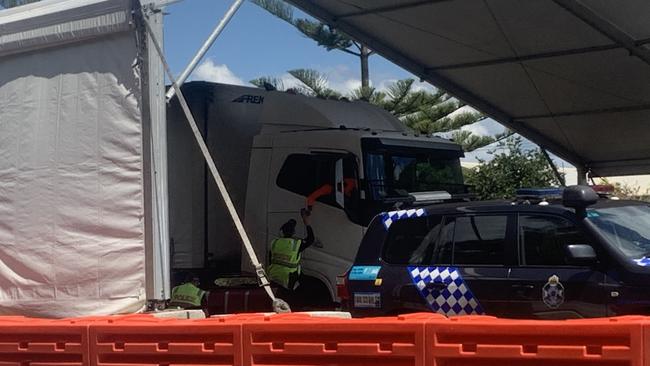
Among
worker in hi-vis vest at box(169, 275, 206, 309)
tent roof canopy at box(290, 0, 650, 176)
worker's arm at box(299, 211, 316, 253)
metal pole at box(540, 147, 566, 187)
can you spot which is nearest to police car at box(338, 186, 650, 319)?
worker's arm at box(299, 211, 316, 253)

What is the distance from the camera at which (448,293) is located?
6695mm

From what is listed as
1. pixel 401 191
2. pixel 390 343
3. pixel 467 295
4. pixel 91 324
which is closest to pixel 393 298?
pixel 467 295

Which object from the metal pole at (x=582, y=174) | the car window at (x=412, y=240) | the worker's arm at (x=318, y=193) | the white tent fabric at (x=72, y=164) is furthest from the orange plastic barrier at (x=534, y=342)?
the metal pole at (x=582, y=174)

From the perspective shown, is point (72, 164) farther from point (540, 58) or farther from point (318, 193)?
point (540, 58)

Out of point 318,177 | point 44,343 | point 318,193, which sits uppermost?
point 318,177

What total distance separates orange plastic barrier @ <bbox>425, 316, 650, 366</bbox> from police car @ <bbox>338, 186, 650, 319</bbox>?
A: 1.41m

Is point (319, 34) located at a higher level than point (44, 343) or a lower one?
higher

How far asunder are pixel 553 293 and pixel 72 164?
4.77 m

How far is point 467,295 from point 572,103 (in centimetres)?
767

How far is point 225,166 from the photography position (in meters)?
11.0

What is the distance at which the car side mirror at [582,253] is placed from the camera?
5.96 metres

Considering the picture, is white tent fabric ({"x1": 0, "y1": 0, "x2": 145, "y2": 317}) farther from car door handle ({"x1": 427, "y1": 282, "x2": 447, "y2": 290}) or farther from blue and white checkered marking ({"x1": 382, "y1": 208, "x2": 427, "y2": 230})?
car door handle ({"x1": 427, "y1": 282, "x2": 447, "y2": 290})

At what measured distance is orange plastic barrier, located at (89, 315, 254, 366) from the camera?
540cm

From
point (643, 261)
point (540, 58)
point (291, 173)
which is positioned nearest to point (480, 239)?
point (643, 261)
